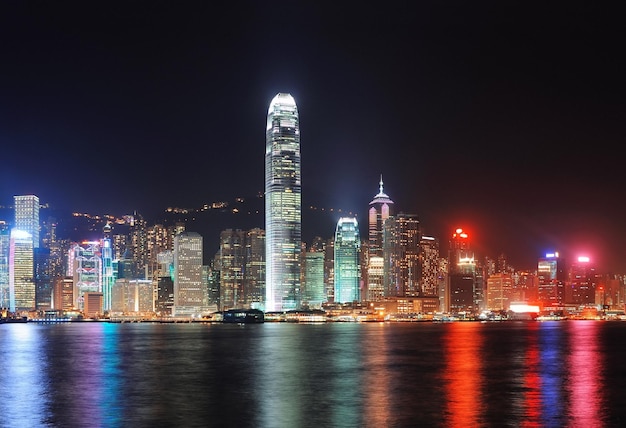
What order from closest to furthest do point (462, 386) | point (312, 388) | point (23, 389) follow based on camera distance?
point (23, 389), point (312, 388), point (462, 386)

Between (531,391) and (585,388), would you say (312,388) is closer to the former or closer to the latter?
(531,391)

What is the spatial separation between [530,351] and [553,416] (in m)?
55.9

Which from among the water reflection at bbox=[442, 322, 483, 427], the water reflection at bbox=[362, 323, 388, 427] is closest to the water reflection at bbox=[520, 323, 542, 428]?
the water reflection at bbox=[442, 322, 483, 427]

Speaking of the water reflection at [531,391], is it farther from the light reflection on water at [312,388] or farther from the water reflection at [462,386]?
the water reflection at [462,386]

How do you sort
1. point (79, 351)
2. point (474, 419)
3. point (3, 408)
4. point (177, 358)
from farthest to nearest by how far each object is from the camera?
point (79, 351), point (177, 358), point (3, 408), point (474, 419)

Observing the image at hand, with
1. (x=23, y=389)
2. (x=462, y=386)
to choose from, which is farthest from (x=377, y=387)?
(x=23, y=389)

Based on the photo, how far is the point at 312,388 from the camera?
5872cm

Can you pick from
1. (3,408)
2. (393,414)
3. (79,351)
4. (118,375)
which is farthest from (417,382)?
(79,351)

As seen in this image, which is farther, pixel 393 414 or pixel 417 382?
pixel 417 382

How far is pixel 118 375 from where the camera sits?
6844cm

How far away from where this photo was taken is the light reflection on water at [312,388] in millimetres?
45312

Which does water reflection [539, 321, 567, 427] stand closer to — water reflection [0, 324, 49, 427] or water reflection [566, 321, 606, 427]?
water reflection [566, 321, 606, 427]

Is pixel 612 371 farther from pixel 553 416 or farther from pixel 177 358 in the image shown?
pixel 177 358

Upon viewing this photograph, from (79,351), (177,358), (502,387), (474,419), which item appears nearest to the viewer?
(474,419)
